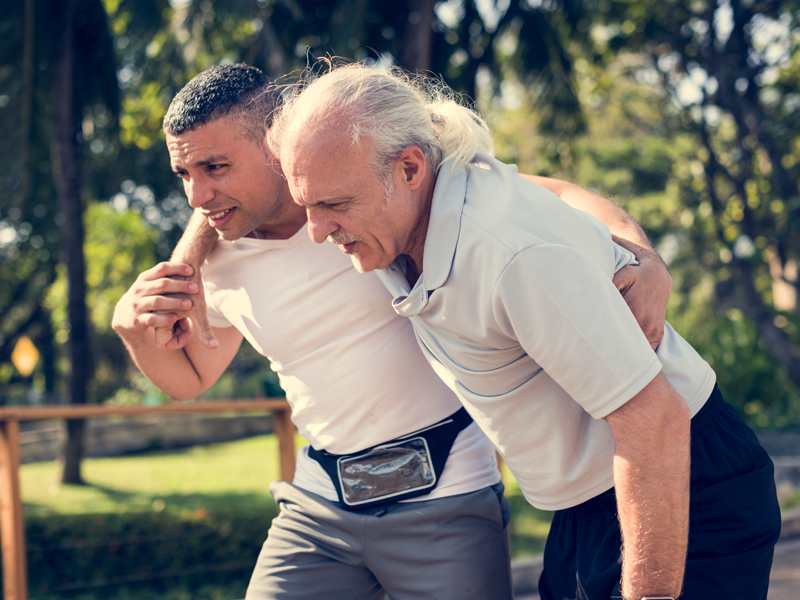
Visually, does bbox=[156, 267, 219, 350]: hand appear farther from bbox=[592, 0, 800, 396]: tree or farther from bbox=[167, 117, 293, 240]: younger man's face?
bbox=[592, 0, 800, 396]: tree

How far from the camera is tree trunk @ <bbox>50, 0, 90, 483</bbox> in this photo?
7.65 metres

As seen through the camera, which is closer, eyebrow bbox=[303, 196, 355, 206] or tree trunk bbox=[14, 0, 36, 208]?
eyebrow bbox=[303, 196, 355, 206]

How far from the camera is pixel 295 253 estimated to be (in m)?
1.86

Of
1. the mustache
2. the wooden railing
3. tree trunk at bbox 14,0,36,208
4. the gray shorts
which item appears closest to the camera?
the mustache

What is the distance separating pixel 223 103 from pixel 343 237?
55 centimetres

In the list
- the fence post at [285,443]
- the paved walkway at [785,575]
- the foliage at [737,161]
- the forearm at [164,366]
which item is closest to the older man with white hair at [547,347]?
the forearm at [164,366]

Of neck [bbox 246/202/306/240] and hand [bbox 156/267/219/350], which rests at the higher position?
neck [bbox 246/202/306/240]

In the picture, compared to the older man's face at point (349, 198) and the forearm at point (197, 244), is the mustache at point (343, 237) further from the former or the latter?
the forearm at point (197, 244)

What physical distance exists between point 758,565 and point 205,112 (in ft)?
5.31

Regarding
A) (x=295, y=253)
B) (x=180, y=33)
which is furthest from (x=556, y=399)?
(x=180, y=33)

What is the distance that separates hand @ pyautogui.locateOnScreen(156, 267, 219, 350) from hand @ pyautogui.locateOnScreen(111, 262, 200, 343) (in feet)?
0.08

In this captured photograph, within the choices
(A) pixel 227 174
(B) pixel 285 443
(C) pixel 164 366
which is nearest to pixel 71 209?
(B) pixel 285 443

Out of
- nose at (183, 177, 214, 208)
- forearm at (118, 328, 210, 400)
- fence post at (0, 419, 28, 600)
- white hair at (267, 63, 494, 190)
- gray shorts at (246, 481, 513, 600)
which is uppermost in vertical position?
white hair at (267, 63, 494, 190)

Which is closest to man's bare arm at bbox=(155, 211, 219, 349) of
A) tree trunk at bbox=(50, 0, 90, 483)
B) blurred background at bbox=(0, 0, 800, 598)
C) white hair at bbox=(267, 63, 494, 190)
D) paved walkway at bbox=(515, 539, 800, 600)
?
white hair at bbox=(267, 63, 494, 190)
